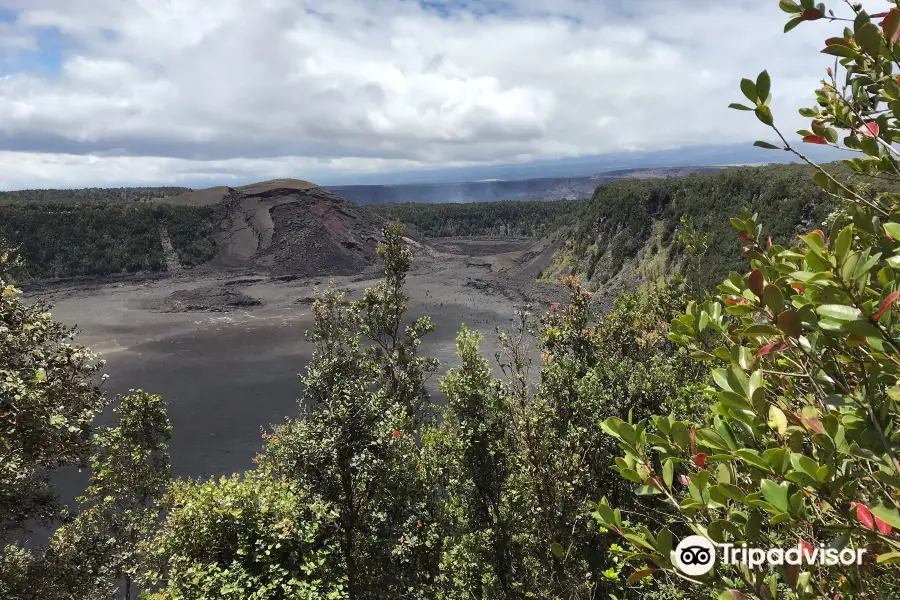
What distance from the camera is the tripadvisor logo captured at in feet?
7.16

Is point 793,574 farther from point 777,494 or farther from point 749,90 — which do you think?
point 749,90

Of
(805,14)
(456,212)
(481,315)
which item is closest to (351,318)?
(805,14)

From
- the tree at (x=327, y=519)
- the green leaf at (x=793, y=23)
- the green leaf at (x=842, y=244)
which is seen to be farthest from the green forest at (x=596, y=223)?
the green leaf at (x=842, y=244)

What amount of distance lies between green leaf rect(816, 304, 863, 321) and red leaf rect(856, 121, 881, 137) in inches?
61.5

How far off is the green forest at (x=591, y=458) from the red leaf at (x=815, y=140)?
29 mm

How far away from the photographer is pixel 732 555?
2.41m

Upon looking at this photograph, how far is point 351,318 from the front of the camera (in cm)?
2000

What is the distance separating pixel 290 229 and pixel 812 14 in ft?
342

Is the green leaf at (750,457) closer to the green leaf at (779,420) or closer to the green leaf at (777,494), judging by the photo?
the green leaf at (777,494)

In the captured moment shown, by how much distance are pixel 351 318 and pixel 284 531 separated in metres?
11.8

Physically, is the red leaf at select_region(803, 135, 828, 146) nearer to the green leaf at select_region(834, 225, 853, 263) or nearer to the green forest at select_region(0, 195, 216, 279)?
the green leaf at select_region(834, 225, 853, 263)

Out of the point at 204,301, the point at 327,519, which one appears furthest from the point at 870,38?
the point at 204,301

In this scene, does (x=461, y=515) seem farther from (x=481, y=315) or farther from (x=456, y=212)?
(x=456, y=212)

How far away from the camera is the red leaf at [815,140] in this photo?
9.51 ft
